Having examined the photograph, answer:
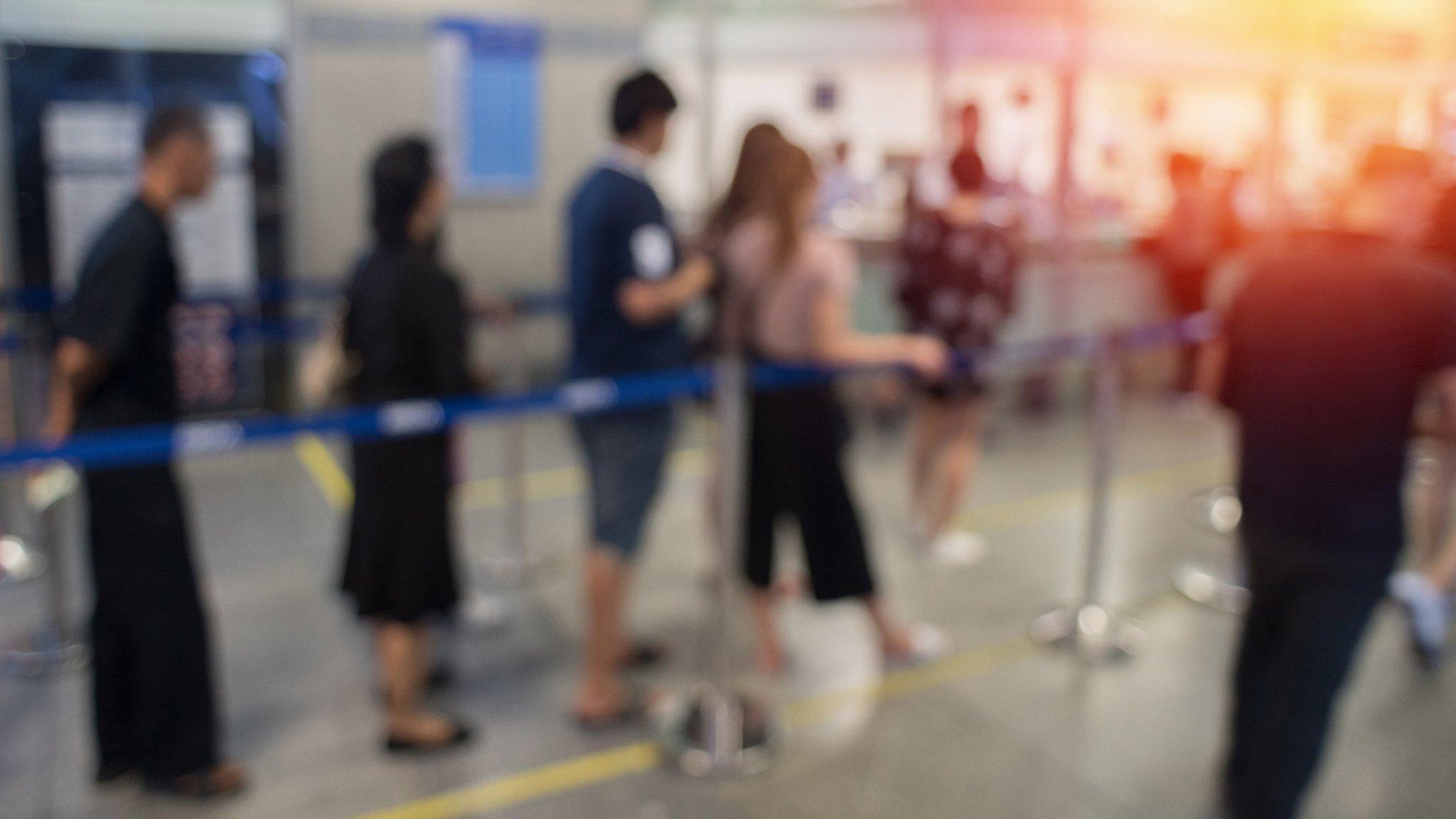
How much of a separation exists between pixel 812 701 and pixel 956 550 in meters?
1.53

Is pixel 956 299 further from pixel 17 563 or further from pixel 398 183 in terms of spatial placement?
pixel 17 563

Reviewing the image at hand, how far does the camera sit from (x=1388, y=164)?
7.28 feet

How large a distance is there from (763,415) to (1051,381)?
14.5ft

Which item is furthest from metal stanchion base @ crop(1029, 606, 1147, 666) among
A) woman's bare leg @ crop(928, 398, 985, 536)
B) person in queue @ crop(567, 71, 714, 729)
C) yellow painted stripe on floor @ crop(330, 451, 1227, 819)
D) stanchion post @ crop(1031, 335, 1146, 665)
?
→ person in queue @ crop(567, 71, 714, 729)

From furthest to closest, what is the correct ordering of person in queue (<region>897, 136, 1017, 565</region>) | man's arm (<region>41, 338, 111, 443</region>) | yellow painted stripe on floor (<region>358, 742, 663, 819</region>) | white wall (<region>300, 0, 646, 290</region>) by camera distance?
white wall (<region>300, 0, 646, 290</region>) → person in queue (<region>897, 136, 1017, 565</region>) → yellow painted stripe on floor (<region>358, 742, 663, 819</region>) → man's arm (<region>41, 338, 111, 443</region>)

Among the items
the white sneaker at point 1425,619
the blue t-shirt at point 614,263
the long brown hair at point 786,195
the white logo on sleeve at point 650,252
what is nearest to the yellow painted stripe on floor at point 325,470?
the blue t-shirt at point 614,263

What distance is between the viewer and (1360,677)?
3.75m

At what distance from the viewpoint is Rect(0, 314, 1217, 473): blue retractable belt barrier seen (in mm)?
2492

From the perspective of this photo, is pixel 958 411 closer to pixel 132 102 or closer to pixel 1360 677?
pixel 1360 677

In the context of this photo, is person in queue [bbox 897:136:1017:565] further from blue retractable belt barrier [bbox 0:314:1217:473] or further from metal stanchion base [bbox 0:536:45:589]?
metal stanchion base [bbox 0:536:45:589]

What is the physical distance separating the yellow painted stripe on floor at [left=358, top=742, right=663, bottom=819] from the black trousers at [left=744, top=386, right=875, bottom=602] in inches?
25.2

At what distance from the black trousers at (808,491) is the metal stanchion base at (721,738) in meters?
0.42

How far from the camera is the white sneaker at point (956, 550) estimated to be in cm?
472

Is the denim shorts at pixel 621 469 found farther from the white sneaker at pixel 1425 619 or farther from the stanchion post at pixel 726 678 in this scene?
the white sneaker at pixel 1425 619
